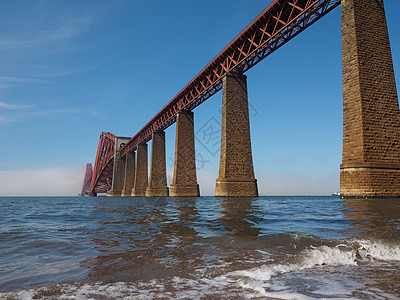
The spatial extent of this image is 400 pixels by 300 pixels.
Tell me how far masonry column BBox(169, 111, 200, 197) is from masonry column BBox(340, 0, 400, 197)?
18.2m

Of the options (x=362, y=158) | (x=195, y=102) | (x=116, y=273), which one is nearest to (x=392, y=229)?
(x=116, y=273)

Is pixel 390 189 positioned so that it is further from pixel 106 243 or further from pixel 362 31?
pixel 106 243

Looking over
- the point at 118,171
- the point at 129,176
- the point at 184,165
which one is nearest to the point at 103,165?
the point at 118,171

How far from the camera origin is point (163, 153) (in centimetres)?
3938

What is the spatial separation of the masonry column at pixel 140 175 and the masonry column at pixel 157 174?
8497mm

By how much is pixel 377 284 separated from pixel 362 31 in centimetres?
1639

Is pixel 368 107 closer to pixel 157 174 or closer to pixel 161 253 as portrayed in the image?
pixel 161 253

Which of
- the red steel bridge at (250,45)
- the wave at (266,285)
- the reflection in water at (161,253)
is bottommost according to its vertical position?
the reflection in water at (161,253)

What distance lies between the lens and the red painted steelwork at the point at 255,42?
18.3 metres

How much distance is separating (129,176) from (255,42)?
40.7m

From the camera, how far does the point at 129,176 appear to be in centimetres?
5594

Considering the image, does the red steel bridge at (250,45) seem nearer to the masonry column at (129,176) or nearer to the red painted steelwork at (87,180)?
the masonry column at (129,176)

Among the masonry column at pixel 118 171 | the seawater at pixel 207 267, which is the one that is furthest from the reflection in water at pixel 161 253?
the masonry column at pixel 118 171

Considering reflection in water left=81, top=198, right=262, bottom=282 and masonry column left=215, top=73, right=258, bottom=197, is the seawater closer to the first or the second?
reflection in water left=81, top=198, right=262, bottom=282
